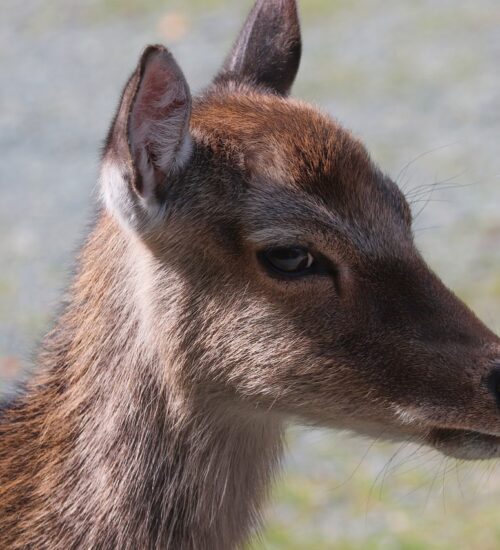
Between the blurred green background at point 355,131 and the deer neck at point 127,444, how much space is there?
189cm

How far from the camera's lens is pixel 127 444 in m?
4.41

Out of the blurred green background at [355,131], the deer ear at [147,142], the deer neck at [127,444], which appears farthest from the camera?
the blurred green background at [355,131]

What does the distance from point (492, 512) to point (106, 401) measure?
3462 mm

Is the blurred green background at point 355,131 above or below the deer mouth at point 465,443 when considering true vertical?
above

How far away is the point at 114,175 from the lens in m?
4.13

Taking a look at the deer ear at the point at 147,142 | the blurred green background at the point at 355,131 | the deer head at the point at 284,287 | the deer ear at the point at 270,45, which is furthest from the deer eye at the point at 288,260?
the blurred green background at the point at 355,131

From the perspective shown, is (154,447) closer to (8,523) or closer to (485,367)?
(8,523)

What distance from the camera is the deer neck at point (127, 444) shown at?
14.3ft

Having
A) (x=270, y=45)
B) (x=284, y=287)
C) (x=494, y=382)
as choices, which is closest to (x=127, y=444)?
(x=284, y=287)

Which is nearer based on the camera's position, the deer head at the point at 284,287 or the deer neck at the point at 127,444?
the deer head at the point at 284,287

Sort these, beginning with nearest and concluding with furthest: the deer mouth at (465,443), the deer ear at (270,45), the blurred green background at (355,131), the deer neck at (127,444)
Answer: the deer mouth at (465,443)
the deer neck at (127,444)
the deer ear at (270,45)
the blurred green background at (355,131)

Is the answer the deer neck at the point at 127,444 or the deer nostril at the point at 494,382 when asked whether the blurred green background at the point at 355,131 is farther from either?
the deer nostril at the point at 494,382

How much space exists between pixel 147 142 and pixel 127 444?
3.41 ft

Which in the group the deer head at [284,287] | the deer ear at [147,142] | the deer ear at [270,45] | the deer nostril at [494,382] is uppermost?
the deer ear at [270,45]
